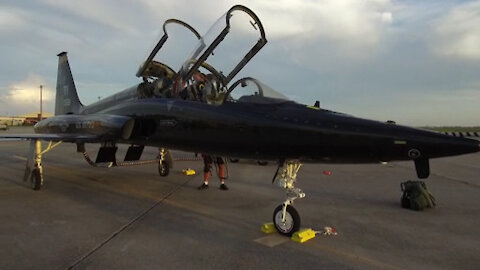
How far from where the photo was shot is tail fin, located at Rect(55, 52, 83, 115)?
1338cm

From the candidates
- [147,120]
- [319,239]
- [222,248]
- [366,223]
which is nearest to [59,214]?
[147,120]

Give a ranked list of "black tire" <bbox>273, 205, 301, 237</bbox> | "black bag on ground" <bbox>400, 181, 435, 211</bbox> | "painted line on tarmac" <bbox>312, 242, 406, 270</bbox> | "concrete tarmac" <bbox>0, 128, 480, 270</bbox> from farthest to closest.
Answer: "black bag on ground" <bbox>400, 181, 435, 211</bbox> → "black tire" <bbox>273, 205, 301, 237</bbox> → "concrete tarmac" <bbox>0, 128, 480, 270</bbox> → "painted line on tarmac" <bbox>312, 242, 406, 270</bbox>

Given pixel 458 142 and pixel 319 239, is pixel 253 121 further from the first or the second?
pixel 458 142

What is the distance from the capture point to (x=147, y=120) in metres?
7.28

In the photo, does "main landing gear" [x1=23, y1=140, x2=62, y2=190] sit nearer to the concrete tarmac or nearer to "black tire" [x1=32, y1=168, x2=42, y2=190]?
"black tire" [x1=32, y1=168, x2=42, y2=190]

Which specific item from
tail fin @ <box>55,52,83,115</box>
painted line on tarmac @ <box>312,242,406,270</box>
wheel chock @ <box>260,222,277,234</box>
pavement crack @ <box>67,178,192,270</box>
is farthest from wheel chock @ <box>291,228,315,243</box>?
tail fin @ <box>55,52,83,115</box>

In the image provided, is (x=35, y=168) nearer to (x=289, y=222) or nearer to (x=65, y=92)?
(x=65, y=92)

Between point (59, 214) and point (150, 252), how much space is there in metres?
2.90

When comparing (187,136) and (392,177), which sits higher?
(187,136)

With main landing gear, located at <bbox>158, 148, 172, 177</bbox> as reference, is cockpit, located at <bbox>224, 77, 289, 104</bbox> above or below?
above

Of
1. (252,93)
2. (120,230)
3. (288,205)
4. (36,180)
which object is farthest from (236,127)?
(36,180)

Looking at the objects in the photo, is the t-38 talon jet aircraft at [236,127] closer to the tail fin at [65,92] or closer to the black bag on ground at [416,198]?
the black bag on ground at [416,198]

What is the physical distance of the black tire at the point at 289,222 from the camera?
17.4ft

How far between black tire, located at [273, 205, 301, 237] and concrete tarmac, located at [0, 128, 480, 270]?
0.58 ft
